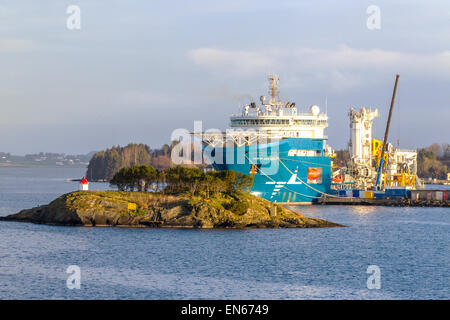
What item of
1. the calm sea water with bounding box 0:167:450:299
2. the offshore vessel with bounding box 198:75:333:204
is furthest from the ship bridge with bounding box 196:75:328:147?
the calm sea water with bounding box 0:167:450:299

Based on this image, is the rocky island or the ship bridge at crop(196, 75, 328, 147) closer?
the rocky island

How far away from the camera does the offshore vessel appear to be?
69.6 meters

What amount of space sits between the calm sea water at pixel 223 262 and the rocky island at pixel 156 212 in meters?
1.60

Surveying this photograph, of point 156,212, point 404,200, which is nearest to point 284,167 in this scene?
point 404,200

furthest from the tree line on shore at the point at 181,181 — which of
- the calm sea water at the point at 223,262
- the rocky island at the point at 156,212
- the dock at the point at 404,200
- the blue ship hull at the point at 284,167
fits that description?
the dock at the point at 404,200

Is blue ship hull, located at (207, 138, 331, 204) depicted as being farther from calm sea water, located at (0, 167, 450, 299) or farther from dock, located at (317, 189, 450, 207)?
calm sea water, located at (0, 167, 450, 299)

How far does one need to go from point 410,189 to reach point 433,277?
1981 inches

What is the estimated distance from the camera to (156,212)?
53.2 meters

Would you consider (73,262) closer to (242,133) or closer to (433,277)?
(433,277)

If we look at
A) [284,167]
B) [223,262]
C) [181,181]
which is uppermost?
[284,167]

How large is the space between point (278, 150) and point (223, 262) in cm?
3219

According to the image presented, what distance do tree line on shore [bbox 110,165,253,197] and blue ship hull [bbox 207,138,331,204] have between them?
28.2ft

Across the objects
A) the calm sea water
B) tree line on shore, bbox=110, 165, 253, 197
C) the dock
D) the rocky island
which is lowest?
the calm sea water

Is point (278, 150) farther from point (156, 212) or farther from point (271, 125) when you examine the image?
point (156, 212)
